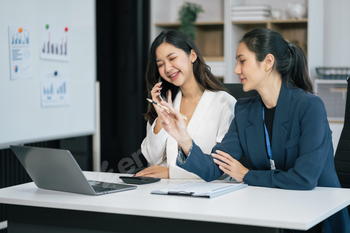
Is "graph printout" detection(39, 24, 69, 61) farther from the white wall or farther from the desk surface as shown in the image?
the white wall

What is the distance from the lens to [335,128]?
398 cm

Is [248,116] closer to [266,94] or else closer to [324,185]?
[266,94]

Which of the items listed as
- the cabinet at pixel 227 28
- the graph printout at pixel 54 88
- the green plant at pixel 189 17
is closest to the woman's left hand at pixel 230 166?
the graph printout at pixel 54 88

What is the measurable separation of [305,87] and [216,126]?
53 cm

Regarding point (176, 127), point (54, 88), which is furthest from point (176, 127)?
point (54, 88)

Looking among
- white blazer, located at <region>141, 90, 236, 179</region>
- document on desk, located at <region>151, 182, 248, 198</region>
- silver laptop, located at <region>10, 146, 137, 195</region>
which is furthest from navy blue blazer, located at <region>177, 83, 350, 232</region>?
silver laptop, located at <region>10, 146, 137, 195</region>

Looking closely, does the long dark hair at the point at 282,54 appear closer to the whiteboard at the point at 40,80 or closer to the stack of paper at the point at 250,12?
the whiteboard at the point at 40,80

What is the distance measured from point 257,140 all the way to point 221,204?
1.92 ft

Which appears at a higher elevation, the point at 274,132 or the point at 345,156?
the point at 274,132

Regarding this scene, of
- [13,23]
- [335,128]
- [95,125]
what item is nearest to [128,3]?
[95,125]

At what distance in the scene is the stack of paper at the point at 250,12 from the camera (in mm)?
4207

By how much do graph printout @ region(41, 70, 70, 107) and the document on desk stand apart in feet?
6.03

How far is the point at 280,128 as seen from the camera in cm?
171

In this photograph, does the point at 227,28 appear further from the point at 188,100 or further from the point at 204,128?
the point at 204,128
